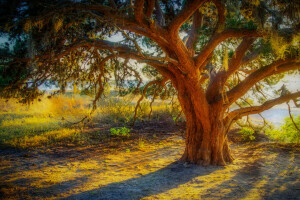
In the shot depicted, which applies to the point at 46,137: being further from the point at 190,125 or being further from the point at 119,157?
the point at 190,125

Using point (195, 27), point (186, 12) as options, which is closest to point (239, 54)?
point (195, 27)

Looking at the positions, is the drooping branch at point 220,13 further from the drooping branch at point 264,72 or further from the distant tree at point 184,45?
the drooping branch at point 264,72

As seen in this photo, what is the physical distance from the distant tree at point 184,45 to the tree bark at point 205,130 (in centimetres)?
3

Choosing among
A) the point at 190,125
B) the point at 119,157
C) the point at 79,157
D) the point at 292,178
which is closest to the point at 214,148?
the point at 190,125

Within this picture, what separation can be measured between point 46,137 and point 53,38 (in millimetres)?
5262

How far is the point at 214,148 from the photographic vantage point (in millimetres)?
5293

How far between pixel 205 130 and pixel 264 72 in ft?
6.75

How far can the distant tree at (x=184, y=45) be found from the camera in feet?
10.2

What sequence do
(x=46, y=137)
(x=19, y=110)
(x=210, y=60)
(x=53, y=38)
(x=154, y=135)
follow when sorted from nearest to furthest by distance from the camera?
1. (x=53, y=38)
2. (x=210, y=60)
3. (x=46, y=137)
4. (x=154, y=135)
5. (x=19, y=110)

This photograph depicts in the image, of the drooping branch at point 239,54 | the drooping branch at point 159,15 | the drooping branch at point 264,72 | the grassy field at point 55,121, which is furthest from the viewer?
the grassy field at point 55,121

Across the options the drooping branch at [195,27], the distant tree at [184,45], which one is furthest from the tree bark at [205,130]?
the drooping branch at [195,27]

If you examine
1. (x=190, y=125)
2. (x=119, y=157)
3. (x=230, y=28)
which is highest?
(x=230, y=28)

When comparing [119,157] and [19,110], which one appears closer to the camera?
[119,157]

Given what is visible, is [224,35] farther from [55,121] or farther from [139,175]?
[55,121]
